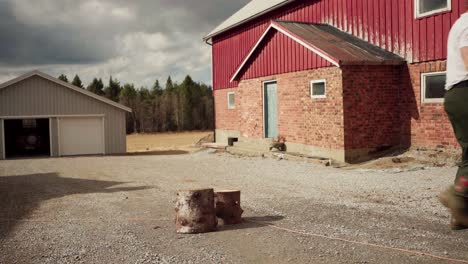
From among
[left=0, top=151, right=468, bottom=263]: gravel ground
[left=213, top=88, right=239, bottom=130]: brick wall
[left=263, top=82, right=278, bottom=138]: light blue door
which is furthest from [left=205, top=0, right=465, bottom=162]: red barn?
[left=213, top=88, right=239, bottom=130]: brick wall

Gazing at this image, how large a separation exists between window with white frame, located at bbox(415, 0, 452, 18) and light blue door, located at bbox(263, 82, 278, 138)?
585 cm

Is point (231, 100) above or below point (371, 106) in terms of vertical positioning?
above

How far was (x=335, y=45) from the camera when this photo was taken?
14.8 m

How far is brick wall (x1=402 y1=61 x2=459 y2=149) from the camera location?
12734 mm

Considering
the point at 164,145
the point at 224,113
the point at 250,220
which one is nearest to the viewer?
the point at 250,220

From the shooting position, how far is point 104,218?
7.38m

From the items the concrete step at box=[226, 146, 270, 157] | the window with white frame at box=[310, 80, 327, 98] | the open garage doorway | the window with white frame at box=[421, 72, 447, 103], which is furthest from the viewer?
the open garage doorway

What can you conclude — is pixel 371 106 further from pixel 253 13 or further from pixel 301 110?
pixel 253 13

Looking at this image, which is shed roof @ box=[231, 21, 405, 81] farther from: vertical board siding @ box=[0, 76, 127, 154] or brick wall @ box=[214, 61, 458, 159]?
vertical board siding @ box=[0, 76, 127, 154]

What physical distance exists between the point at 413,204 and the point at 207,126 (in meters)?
Result: 56.7

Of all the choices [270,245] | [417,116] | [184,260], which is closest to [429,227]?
[270,245]

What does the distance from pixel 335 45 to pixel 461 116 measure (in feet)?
39.5

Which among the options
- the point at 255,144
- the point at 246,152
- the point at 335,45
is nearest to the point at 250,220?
the point at 335,45

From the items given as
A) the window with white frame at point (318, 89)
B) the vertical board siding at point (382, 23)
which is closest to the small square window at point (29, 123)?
the vertical board siding at point (382, 23)
